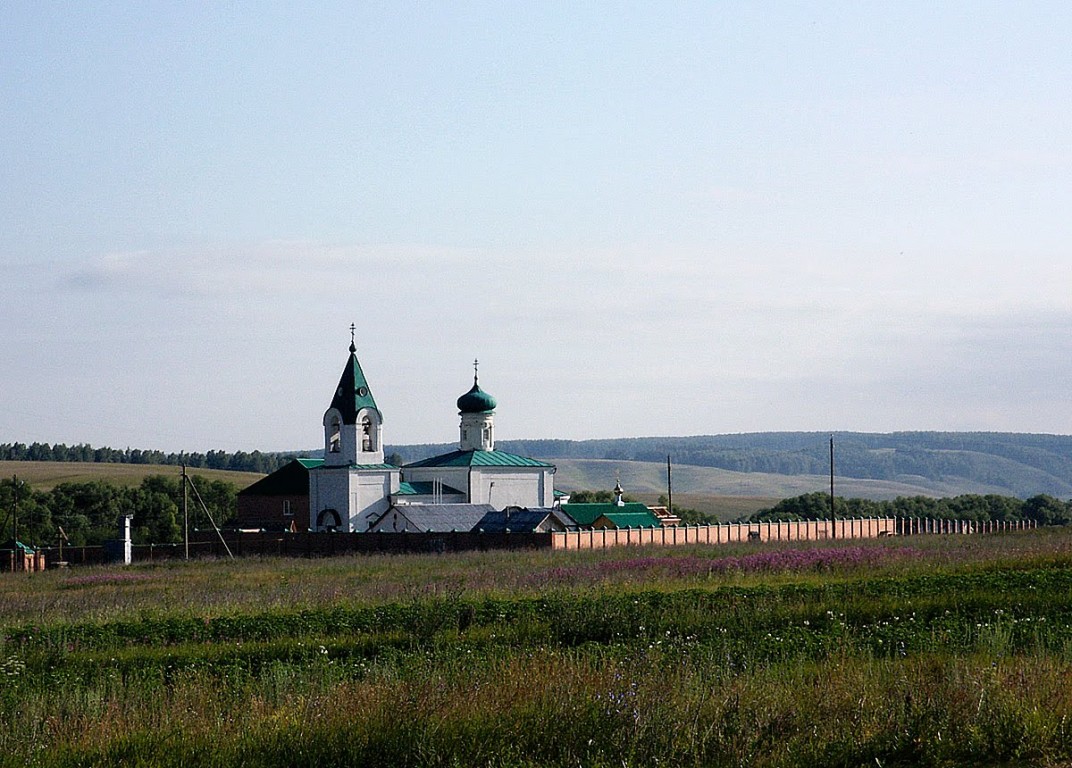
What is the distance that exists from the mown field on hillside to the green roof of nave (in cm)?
4106

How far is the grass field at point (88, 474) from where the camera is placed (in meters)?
129

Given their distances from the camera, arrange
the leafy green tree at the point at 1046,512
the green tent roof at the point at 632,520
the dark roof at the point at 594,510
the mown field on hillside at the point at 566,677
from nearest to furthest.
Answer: the mown field on hillside at the point at 566,677 < the green tent roof at the point at 632,520 < the dark roof at the point at 594,510 < the leafy green tree at the point at 1046,512

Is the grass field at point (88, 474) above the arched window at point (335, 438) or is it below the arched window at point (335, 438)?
below

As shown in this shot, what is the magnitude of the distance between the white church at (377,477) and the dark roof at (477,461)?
0.16 ft

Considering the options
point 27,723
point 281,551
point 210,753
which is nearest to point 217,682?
point 27,723

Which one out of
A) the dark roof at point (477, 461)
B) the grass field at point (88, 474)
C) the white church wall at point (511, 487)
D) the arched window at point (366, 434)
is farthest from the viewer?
the grass field at point (88, 474)

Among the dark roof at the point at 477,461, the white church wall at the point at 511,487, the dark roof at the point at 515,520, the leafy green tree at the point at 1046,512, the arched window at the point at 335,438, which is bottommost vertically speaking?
the leafy green tree at the point at 1046,512

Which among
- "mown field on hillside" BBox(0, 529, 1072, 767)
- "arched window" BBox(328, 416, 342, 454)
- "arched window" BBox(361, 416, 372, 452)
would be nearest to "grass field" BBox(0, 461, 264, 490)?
"arched window" BBox(328, 416, 342, 454)

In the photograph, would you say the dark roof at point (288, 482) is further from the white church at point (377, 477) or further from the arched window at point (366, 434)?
the arched window at point (366, 434)

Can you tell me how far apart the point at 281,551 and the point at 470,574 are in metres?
27.6

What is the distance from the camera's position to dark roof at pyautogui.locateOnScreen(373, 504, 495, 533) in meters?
58.1

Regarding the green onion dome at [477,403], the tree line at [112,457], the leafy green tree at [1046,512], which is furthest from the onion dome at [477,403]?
the tree line at [112,457]

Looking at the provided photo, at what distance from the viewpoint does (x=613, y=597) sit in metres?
20.7

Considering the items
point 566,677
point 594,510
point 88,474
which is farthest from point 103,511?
point 566,677
